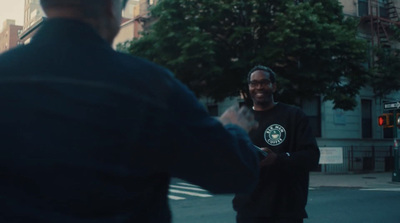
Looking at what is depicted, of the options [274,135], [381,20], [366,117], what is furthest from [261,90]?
[381,20]

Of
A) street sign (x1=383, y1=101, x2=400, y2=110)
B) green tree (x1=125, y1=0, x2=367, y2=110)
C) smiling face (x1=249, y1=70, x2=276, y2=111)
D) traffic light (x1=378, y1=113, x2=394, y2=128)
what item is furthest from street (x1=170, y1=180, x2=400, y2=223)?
green tree (x1=125, y1=0, x2=367, y2=110)

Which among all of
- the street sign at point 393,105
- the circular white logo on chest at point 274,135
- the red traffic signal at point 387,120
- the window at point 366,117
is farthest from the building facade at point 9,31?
the circular white logo on chest at point 274,135

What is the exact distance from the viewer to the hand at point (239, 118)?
147 cm

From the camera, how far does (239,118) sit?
1.50 m

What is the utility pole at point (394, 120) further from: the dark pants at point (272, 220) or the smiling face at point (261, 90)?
the dark pants at point (272, 220)

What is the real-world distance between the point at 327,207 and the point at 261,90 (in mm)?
7391

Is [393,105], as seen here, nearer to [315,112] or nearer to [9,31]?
[315,112]

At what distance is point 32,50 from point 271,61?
1558cm

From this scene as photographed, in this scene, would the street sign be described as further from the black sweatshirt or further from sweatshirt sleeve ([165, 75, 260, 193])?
sweatshirt sleeve ([165, 75, 260, 193])

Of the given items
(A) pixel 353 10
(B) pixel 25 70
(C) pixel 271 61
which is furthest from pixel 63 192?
(A) pixel 353 10

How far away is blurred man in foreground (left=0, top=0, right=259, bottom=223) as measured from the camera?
1.10 meters

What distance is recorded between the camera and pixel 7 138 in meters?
1.11

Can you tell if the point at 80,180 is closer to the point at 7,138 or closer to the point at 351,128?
the point at 7,138

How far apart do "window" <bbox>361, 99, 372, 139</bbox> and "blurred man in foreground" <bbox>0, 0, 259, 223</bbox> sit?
2459 cm
